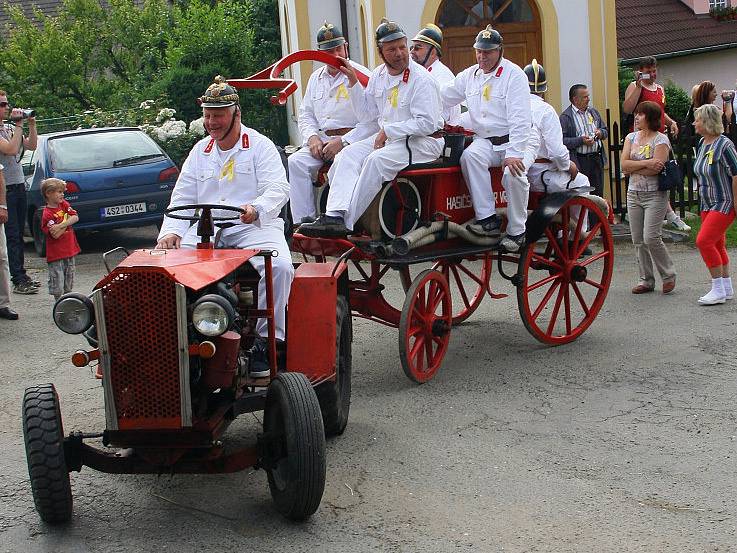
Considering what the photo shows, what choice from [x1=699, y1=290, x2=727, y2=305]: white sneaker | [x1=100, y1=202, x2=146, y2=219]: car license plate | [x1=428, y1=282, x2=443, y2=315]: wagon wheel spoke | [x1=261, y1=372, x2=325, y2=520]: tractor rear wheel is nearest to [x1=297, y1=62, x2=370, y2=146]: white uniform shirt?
[x1=428, y1=282, x2=443, y2=315]: wagon wheel spoke

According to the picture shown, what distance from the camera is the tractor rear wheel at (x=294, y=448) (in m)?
5.26

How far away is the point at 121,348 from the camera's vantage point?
17.1ft

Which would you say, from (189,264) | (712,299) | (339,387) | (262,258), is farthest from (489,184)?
(189,264)

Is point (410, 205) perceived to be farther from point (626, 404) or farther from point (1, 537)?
point (1, 537)

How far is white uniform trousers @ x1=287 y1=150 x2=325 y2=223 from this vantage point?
8.62 metres

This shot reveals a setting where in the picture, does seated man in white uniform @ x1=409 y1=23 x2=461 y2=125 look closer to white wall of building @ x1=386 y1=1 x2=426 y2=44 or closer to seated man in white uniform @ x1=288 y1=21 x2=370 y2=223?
seated man in white uniform @ x1=288 y1=21 x2=370 y2=223

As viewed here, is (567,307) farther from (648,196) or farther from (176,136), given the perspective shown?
(176,136)

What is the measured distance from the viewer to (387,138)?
8180 mm

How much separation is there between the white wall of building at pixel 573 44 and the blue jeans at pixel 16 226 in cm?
725

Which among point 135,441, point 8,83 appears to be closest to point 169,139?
point 8,83

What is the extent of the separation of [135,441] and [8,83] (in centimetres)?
2317

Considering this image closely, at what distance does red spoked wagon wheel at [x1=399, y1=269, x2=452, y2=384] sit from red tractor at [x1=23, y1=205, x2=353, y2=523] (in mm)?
2155

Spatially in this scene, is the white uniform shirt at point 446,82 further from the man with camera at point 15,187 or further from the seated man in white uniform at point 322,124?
the man with camera at point 15,187

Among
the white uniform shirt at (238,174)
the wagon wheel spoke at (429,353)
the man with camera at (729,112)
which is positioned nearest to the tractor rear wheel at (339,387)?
the white uniform shirt at (238,174)
